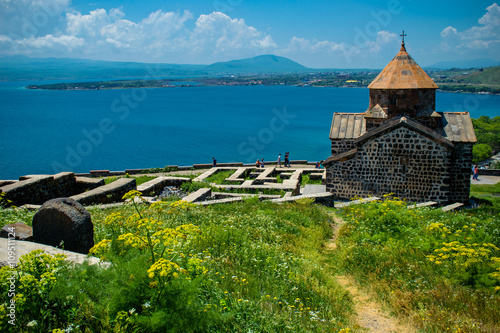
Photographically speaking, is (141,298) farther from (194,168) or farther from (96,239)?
(194,168)

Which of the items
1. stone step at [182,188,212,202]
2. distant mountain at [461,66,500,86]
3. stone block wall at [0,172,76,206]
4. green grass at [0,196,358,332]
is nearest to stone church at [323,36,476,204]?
stone step at [182,188,212,202]

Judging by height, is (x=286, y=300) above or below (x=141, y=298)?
below

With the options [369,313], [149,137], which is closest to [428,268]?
[369,313]

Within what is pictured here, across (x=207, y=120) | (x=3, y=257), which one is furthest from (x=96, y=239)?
(x=207, y=120)

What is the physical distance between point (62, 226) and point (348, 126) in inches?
512

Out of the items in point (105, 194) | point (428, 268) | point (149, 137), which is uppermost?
point (428, 268)

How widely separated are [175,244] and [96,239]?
2.39m

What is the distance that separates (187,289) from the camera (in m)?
3.60

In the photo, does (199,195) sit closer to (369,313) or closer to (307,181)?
(307,181)

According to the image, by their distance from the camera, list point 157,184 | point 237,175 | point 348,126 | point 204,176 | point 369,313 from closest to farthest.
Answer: point 369,313 → point 157,184 → point 348,126 → point 204,176 → point 237,175

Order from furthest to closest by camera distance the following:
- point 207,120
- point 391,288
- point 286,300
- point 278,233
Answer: point 207,120, point 278,233, point 391,288, point 286,300

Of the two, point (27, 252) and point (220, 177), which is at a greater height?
point (27, 252)

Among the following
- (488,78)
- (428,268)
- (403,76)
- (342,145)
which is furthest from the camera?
(488,78)

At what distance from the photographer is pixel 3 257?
193 inches
